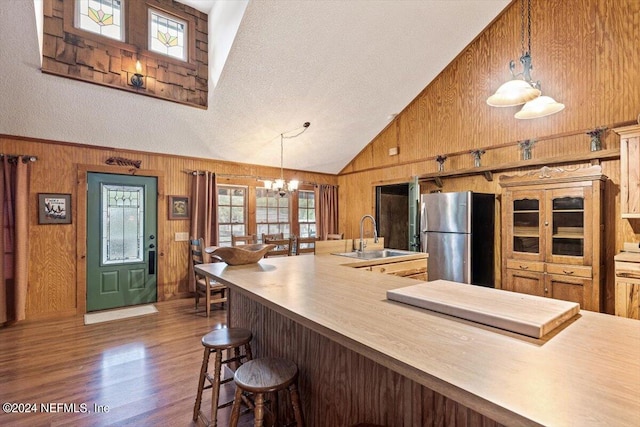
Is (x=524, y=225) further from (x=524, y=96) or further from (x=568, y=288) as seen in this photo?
(x=524, y=96)

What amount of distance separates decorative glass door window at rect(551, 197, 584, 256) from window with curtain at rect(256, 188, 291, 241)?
4.25m

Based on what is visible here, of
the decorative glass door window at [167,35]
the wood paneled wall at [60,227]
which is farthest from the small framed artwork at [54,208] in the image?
the decorative glass door window at [167,35]

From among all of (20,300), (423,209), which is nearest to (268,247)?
(423,209)

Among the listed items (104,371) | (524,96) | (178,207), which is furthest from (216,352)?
(178,207)

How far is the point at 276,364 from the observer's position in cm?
167

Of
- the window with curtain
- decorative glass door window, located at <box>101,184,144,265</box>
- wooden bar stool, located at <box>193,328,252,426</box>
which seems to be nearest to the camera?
wooden bar stool, located at <box>193,328,252,426</box>

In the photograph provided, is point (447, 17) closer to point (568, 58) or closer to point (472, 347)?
point (568, 58)

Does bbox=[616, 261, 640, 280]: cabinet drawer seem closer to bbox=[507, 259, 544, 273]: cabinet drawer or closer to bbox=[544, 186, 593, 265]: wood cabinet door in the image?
bbox=[544, 186, 593, 265]: wood cabinet door

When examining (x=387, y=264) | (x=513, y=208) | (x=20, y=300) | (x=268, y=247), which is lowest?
(x=20, y=300)

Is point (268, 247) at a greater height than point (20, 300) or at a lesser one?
greater

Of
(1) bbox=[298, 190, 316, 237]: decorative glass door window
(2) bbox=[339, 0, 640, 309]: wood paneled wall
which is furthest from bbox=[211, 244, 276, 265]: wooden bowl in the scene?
(1) bbox=[298, 190, 316, 237]: decorative glass door window

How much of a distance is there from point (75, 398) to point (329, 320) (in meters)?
2.39

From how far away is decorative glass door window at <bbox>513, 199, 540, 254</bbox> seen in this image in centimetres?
376

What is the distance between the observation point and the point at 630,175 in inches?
121
